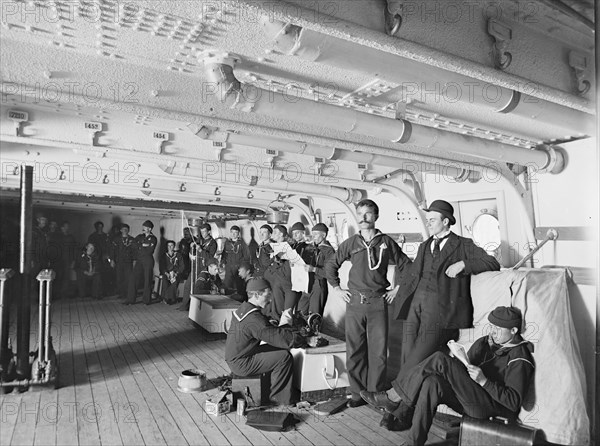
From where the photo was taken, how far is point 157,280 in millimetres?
13344

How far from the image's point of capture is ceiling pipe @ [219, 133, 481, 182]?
16.9 feet

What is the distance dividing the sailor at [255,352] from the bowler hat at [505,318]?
1869mm

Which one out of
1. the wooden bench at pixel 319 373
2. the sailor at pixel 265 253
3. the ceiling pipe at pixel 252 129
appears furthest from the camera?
the sailor at pixel 265 253

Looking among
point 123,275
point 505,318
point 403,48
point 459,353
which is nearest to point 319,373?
point 459,353

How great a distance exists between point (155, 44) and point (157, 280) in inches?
451

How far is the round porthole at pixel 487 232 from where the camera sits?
5.99m

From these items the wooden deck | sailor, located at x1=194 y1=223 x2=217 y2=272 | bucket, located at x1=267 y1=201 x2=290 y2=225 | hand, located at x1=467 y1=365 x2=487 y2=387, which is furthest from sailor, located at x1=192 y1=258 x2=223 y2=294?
hand, located at x1=467 y1=365 x2=487 y2=387

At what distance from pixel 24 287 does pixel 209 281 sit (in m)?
5.50

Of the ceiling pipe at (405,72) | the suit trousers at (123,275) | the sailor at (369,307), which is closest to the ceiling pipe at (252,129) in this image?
the sailor at (369,307)

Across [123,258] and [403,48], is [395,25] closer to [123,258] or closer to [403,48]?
[403,48]

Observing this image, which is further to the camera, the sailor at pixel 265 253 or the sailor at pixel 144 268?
the sailor at pixel 144 268

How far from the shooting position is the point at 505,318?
150 inches

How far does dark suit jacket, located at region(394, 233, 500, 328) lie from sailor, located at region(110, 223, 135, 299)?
9341mm

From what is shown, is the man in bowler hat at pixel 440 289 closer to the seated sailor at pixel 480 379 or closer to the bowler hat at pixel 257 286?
the seated sailor at pixel 480 379
